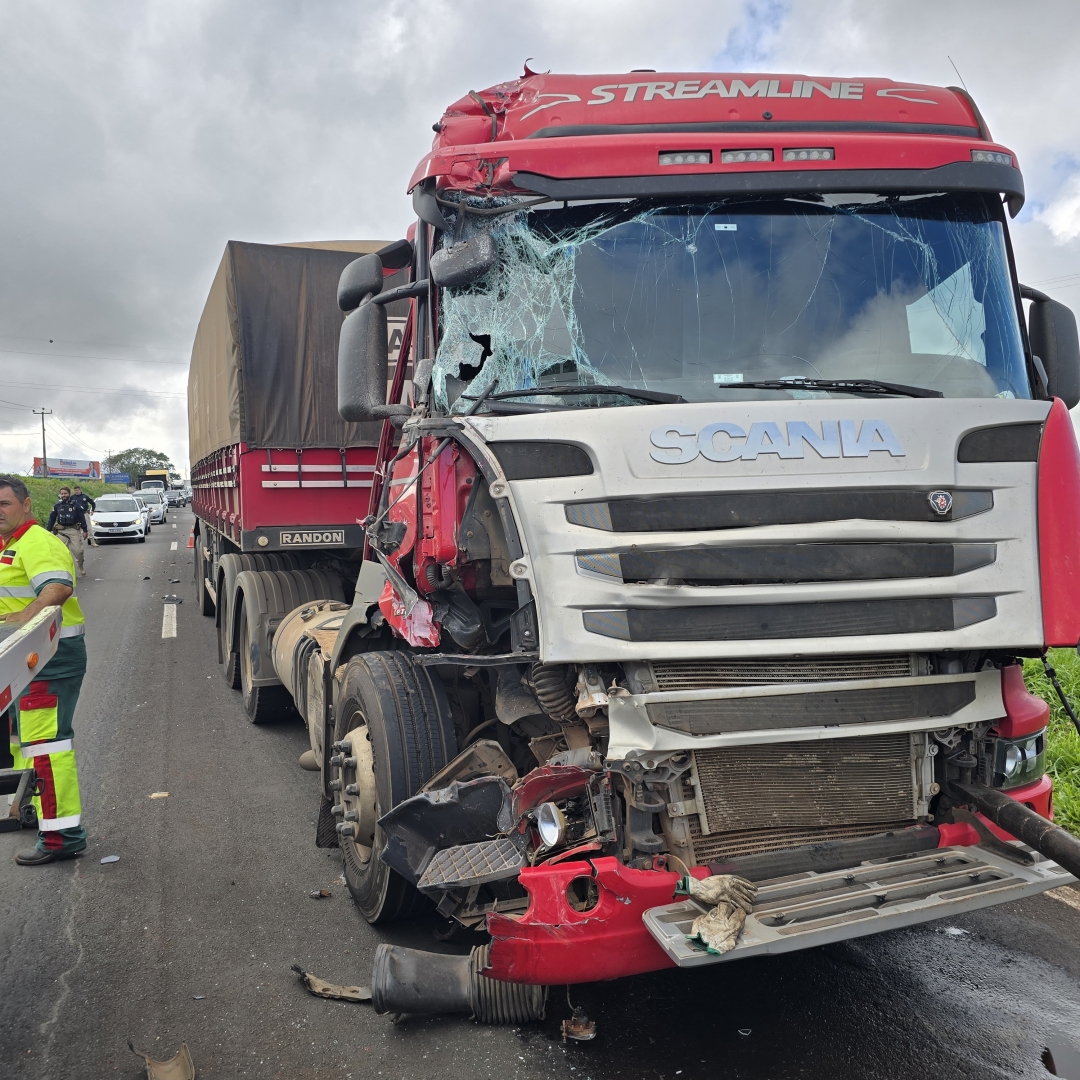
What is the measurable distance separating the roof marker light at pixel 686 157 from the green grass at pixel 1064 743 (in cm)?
407

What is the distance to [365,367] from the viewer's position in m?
3.58

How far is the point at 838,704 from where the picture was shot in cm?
286

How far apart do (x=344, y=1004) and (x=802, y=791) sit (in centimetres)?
186

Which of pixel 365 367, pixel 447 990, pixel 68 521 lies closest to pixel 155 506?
pixel 68 521

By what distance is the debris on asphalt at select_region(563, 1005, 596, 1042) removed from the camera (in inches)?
122

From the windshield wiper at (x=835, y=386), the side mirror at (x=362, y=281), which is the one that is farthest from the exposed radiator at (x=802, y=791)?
the side mirror at (x=362, y=281)

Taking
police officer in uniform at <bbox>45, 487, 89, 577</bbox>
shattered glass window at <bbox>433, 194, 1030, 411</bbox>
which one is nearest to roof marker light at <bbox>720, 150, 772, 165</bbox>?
shattered glass window at <bbox>433, 194, 1030, 411</bbox>

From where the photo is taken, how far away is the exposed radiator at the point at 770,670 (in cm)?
278

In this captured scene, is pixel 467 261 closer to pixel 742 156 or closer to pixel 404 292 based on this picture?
pixel 404 292

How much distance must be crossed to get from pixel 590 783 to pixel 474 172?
219 centimetres

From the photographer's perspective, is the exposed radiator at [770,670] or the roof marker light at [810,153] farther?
the roof marker light at [810,153]

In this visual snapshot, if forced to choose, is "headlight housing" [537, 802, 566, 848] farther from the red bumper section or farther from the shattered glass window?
the shattered glass window

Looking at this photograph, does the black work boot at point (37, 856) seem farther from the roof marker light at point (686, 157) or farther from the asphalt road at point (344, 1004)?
the roof marker light at point (686, 157)

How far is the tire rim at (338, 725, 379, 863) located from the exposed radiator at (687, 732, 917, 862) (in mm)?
1473
